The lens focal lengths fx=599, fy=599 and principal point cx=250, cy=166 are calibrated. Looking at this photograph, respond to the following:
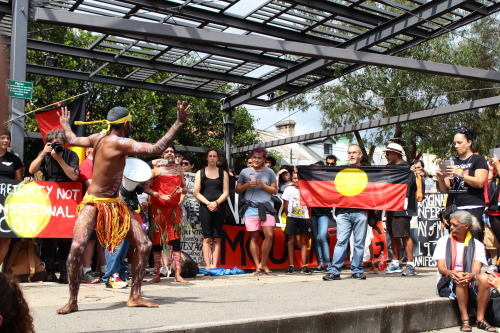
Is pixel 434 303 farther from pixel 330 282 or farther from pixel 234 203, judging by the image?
pixel 234 203

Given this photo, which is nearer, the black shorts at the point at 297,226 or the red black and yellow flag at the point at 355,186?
the red black and yellow flag at the point at 355,186

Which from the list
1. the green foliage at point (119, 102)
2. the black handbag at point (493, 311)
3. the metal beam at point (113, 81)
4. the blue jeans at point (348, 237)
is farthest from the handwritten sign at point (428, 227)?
the green foliage at point (119, 102)

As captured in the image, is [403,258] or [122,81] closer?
[403,258]

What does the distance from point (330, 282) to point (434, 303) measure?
6.41ft

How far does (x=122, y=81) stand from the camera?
14.1 metres

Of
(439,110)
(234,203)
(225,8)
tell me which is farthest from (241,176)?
(439,110)

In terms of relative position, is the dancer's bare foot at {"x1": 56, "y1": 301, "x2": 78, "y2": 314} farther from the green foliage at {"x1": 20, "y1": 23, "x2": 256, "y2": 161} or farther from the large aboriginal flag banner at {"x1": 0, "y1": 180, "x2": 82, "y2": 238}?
the green foliage at {"x1": 20, "y1": 23, "x2": 256, "y2": 161}

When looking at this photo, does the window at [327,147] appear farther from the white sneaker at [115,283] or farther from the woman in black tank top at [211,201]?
the white sneaker at [115,283]

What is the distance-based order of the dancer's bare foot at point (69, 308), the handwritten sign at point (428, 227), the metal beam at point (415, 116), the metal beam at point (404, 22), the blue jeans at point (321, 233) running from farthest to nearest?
the metal beam at point (415, 116) < the handwritten sign at point (428, 227) < the metal beam at point (404, 22) < the blue jeans at point (321, 233) < the dancer's bare foot at point (69, 308)

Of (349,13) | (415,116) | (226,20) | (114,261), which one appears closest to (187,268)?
(114,261)

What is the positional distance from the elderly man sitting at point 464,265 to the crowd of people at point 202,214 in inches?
0.5

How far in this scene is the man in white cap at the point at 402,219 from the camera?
31.8 ft

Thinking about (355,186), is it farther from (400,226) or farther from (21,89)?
(21,89)

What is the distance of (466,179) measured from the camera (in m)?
7.61
